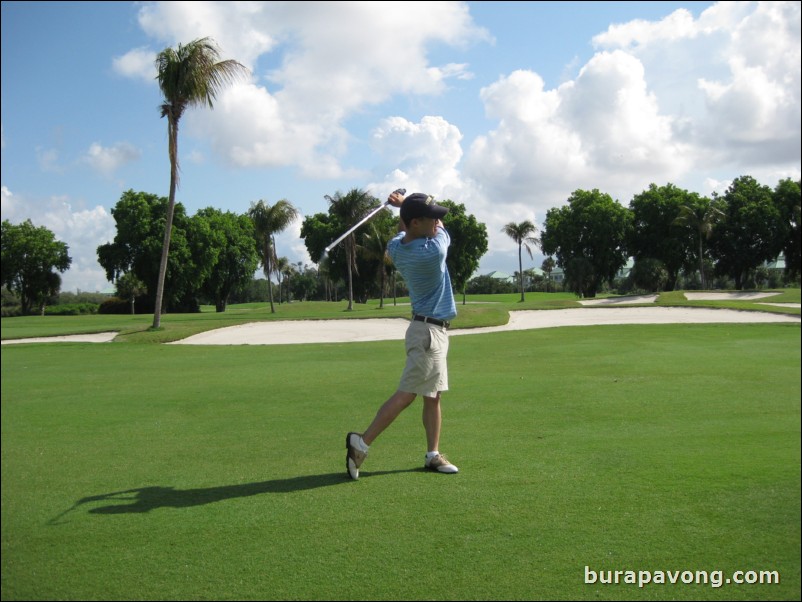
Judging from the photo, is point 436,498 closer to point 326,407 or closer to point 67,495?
point 67,495

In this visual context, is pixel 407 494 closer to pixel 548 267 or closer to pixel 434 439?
pixel 434 439

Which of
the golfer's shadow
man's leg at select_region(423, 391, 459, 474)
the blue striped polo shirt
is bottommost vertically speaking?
the golfer's shadow

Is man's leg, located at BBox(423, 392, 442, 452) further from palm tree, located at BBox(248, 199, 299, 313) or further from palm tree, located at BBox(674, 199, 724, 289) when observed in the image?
palm tree, located at BBox(674, 199, 724, 289)

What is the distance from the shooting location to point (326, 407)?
7879 millimetres

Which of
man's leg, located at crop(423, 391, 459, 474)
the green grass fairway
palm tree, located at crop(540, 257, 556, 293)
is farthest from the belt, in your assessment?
palm tree, located at crop(540, 257, 556, 293)

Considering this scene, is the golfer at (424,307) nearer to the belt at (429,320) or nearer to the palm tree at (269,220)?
the belt at (429,320)

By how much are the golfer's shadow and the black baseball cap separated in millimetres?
1990

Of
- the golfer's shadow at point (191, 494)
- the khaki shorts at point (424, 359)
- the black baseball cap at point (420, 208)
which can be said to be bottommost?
the golfer's shadow at point (191, 494)

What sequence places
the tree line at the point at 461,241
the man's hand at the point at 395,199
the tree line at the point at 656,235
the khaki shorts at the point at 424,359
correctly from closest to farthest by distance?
the khaki shorts at the point at 424,359 → the man's hand at the point at 395,199 → the tree line at the point at 461,241 → the tree line at the point at 656,235

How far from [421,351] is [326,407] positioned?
322 centimetres

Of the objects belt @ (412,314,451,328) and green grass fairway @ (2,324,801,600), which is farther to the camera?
belt @ (412,314,451,328)

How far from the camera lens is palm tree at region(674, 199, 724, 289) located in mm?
61031

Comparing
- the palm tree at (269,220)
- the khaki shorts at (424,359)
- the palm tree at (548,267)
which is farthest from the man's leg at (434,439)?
the palm tree at (548,267)

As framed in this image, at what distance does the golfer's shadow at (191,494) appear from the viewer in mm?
4113
